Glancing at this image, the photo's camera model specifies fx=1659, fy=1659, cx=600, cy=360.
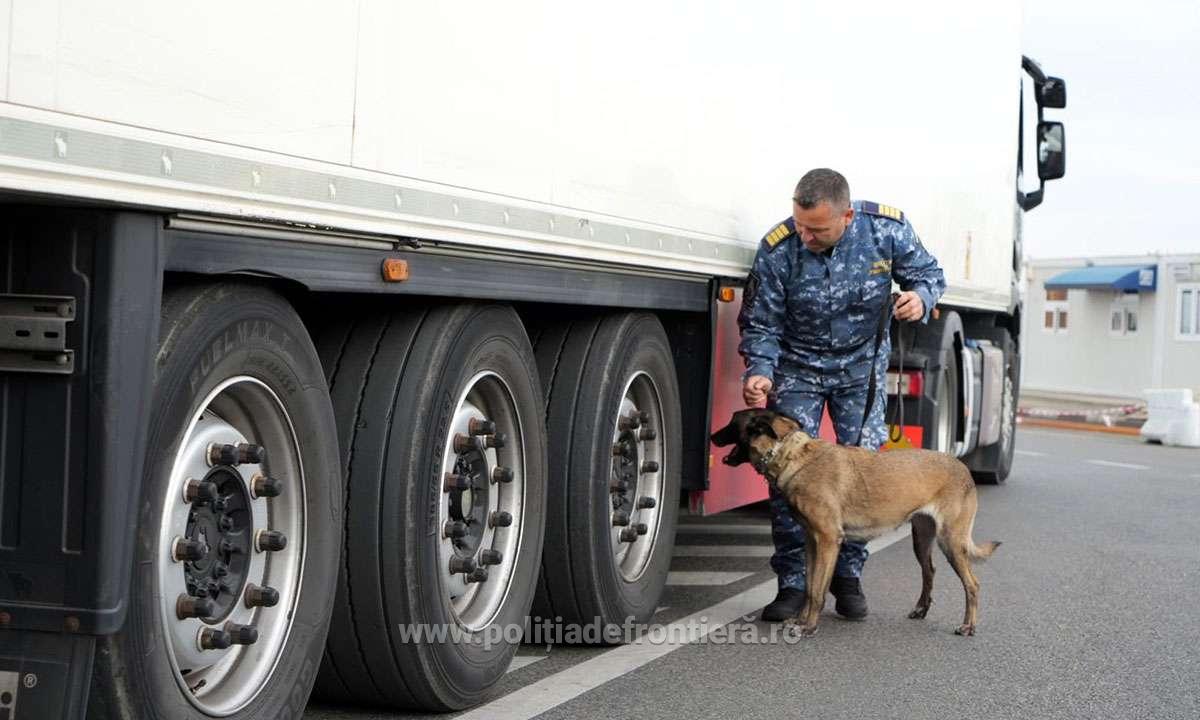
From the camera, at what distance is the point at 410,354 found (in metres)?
4.66

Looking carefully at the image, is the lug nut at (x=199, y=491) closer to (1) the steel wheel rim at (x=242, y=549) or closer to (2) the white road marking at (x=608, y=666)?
(1) the steel wheel rim at (x=242, y=549)

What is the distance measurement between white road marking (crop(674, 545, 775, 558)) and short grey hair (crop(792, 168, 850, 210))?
9.25ft

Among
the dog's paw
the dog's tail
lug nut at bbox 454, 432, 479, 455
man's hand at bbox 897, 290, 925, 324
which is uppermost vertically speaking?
man's hand at bbox 897, 290, 925, 324

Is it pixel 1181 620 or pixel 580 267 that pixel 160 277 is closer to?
pixel 580 267

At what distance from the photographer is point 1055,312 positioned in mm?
36844

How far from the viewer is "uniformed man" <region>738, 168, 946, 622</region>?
22.9ft

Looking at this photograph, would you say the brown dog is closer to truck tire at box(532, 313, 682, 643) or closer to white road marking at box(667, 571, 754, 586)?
truck tire at box(532, 313, 682, 643)

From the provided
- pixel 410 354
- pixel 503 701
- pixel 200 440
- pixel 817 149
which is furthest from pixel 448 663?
pixel 817 149

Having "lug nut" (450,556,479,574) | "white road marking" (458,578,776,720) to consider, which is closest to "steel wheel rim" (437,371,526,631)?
"lug nut" (450,556,479,574)

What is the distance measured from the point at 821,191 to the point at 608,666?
6.90 ft

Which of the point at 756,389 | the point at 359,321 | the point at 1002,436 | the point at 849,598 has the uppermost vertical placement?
the point at 359,321

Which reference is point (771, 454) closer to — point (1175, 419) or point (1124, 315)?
point (1175, 419)

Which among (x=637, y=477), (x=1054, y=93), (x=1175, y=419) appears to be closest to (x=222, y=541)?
(x=637, y=477)

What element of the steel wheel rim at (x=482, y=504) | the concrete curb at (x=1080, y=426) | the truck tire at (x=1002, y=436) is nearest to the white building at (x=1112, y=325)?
the concrete curb at (x=1080, y=426)
